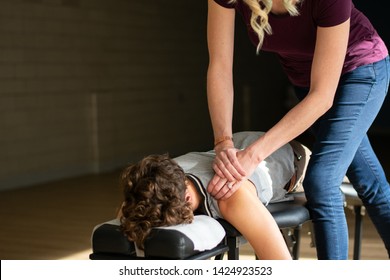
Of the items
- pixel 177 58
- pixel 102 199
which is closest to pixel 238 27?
pixel 177 58

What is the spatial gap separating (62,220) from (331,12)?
10.7 ft

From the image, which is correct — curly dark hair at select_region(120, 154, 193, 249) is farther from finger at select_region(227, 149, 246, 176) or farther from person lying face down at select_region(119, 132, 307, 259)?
finger at select_region(227, 149, 246, 176)

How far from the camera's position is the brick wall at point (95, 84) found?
20.2 ft

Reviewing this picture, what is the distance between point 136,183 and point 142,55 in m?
6.01

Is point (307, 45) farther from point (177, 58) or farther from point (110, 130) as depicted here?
point (177, 58)

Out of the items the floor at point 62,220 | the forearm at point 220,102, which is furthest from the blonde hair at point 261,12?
the floor at point 62,220

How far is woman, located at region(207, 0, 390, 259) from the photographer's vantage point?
1.88m

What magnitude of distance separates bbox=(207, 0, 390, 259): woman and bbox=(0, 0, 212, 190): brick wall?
4.25 meters

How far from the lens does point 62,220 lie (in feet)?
15.7

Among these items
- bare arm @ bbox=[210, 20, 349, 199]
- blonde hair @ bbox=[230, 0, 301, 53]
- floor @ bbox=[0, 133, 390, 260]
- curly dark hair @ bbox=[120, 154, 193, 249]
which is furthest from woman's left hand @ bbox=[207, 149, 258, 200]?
floor @ bbox=[0, 133, 390, 260]

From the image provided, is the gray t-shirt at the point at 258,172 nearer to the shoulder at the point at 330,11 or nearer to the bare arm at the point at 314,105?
the bare arm at the point at 314,105

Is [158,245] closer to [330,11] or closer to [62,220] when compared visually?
[330,11]

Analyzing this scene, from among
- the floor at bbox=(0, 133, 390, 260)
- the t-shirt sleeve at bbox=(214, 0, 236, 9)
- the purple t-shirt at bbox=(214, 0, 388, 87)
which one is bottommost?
the floor at bbox=(0, 133, 390, 260)

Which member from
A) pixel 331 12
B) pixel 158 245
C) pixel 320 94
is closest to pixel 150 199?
pixel 158 245
